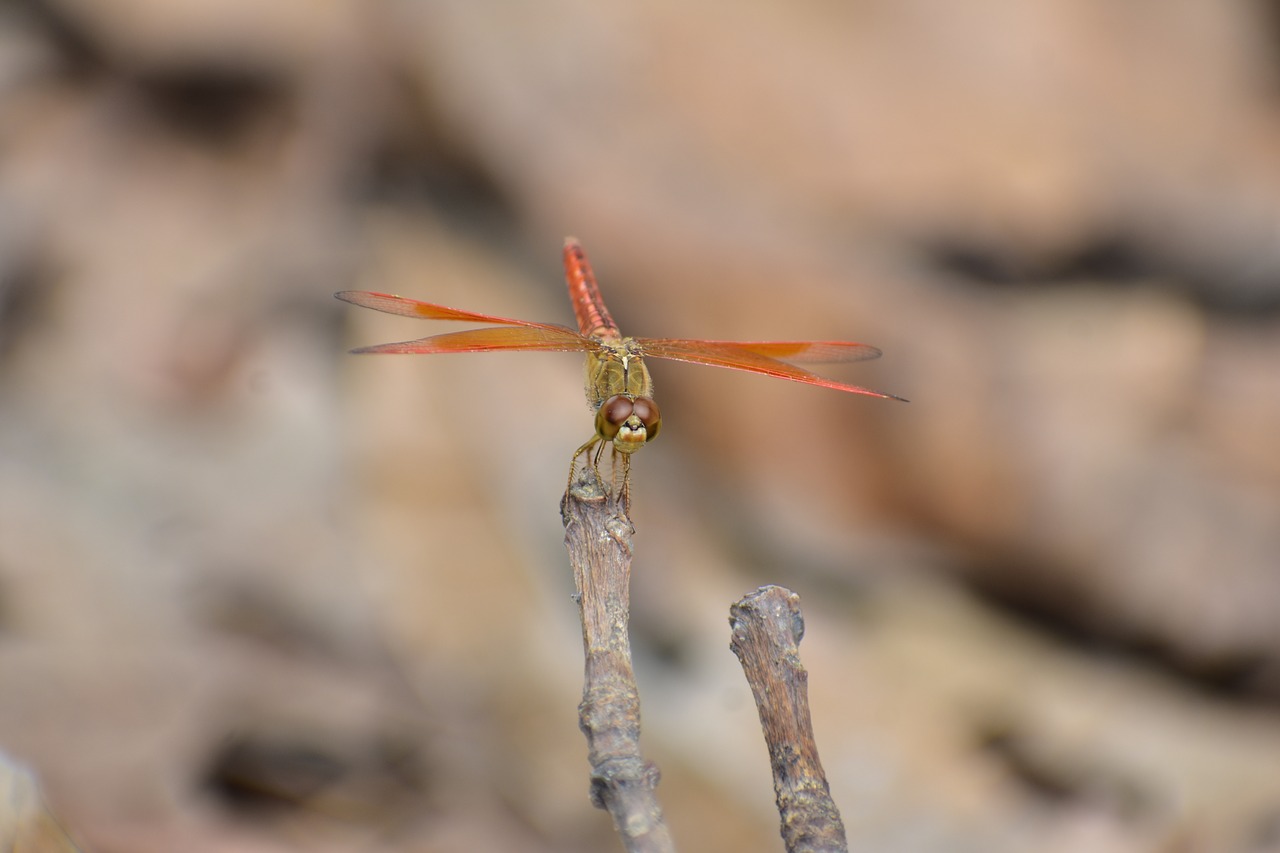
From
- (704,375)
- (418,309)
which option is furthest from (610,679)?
(704,375)

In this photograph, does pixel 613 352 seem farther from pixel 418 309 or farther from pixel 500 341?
pixel 418 309

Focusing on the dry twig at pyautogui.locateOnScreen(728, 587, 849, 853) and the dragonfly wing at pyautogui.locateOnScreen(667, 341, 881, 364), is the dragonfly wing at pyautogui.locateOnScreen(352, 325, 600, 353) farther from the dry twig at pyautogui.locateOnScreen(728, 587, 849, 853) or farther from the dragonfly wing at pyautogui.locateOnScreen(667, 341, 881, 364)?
the dry twig at pyautogui.locateOnScreen(728, 587, 849, 853)

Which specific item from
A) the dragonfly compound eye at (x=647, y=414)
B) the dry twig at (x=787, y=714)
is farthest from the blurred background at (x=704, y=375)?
the dry twig at (x=787, y=714)

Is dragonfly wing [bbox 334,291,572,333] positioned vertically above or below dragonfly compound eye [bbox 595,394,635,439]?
above

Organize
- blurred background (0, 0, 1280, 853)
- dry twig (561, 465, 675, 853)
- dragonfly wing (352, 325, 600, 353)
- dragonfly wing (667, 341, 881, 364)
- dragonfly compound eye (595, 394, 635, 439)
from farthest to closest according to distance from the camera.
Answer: blurred background (0, 0, 1280, 853) → dragonfly wing (667, 341, 881, 364) → dragonfly wing (352, 325, 600, 353) → dragonfly compound eye (595, 394, 635, 439) → dry twig (561, 465, 675, 853)

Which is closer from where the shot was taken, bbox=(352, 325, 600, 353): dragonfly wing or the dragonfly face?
the dragonfly face

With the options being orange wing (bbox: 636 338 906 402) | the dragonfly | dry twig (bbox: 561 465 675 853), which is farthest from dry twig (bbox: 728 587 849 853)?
orange wing (bbox: 636 338 906 402)

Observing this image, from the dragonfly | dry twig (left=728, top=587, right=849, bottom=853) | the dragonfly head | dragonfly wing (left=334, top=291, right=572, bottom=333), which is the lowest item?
dry twig (left=728, top=587, right=849, bottom=853)
